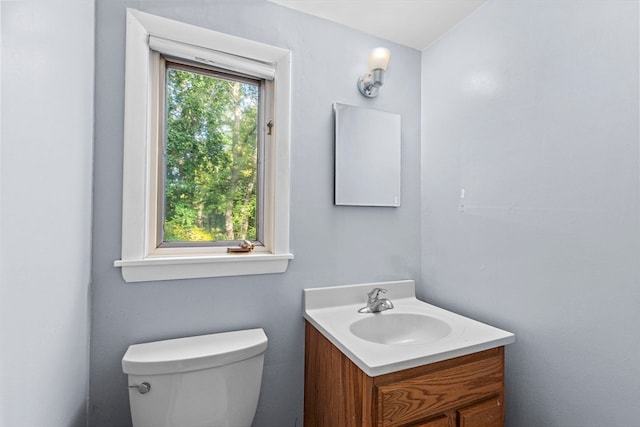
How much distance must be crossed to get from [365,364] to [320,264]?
579mm

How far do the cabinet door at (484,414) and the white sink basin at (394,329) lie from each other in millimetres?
198

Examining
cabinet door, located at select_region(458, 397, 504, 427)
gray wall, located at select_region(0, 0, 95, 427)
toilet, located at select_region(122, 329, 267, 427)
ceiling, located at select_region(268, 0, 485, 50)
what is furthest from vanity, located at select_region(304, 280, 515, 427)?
ceiling, located at select_region(268, 0, 485, 50)

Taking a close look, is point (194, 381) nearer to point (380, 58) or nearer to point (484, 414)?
point (484, 414)

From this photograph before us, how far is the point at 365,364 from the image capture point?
2.71 ft

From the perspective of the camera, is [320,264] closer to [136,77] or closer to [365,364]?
[365,364]

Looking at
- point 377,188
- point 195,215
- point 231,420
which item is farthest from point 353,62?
point 231,420

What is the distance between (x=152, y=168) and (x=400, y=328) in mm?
1283

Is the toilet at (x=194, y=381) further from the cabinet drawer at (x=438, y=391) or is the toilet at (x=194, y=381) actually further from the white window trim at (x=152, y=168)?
the cabinet drawer at (x=438, y=391)

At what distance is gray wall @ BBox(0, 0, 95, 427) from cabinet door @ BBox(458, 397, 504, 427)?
120 centimetres

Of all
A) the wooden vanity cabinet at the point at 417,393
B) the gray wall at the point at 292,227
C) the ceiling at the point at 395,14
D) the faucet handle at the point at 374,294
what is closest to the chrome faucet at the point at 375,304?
the faucet handle at the point at 374,294

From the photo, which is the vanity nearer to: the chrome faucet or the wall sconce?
the chrome faucet

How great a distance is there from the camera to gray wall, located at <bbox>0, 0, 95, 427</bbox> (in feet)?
1.88

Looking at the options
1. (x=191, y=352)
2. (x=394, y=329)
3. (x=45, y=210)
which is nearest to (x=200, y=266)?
(x=191, y=352)

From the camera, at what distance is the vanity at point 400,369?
85cm
